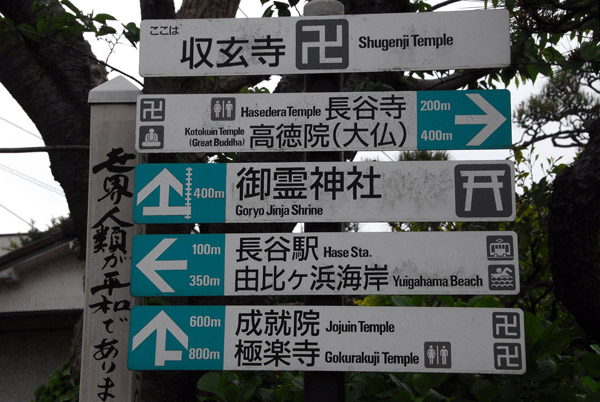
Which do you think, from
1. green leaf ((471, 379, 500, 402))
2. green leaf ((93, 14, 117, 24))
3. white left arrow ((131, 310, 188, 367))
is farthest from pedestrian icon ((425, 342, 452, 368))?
green leaf ((93, 14, 117, 24))

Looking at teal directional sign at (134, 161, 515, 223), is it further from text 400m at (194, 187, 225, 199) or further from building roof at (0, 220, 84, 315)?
building roof at (0, 220, 84, 315)

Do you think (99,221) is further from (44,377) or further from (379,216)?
(44,377)

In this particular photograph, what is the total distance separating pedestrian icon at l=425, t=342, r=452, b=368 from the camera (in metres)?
2.98

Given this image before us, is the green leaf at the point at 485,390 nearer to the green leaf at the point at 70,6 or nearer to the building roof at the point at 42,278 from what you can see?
the green leaf at the point at 70,6

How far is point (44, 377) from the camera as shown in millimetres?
12391

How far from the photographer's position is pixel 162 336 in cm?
313

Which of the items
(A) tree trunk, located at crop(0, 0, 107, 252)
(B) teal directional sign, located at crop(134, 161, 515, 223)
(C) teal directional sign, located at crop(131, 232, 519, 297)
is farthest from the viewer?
(A) tree trunk, located at crop(0, 0, 107, 252)

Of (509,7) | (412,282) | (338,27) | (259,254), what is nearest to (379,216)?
(412,282)

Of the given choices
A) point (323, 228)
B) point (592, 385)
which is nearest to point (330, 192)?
point (323, 228)

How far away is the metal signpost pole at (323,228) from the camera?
3.07m

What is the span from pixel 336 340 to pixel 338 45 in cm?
150

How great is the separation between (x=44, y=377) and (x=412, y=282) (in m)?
11.1

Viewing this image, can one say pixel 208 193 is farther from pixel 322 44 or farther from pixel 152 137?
pixel 322 44

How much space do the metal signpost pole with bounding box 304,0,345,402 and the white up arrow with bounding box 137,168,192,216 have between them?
65 centimetres
